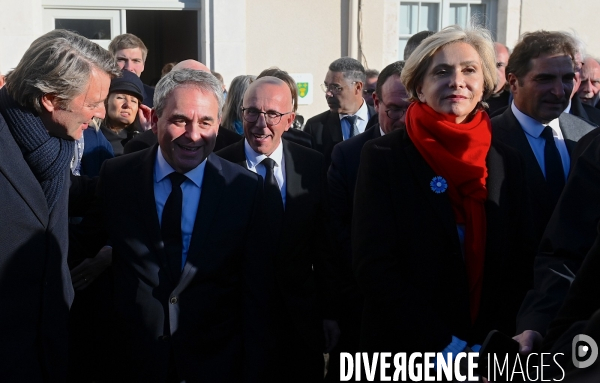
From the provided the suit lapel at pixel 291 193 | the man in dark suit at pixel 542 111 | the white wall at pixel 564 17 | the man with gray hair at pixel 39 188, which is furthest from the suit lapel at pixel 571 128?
the white wall at pixel 564 17

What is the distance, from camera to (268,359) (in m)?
3.12

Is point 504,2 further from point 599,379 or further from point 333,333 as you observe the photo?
point 599,379

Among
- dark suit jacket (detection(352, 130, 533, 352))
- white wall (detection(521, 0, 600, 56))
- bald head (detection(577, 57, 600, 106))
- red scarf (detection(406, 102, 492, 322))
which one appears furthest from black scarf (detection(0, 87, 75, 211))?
white wall (detection(521, 0, 600, 56))

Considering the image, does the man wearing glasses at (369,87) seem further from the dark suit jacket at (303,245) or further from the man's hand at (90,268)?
the man's hand at (90,268)

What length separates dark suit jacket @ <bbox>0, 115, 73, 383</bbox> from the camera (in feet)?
8.45

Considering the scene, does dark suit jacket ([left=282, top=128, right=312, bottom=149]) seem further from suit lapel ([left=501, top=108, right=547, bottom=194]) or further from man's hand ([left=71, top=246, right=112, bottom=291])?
man's hand ([left=71, top=246, right=112, bottom=291])

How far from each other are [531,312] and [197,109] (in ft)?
5.39

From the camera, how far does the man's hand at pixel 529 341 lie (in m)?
2.26

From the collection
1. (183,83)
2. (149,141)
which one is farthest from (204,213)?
(149,141)

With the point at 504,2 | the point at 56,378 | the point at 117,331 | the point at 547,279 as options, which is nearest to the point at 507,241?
the point at 547,279

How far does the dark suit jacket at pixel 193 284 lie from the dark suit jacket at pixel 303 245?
20.5 inches

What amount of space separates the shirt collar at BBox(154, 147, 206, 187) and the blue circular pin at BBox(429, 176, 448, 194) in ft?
3.31

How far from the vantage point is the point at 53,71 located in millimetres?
2662

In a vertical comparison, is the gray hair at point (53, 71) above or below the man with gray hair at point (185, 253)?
above
